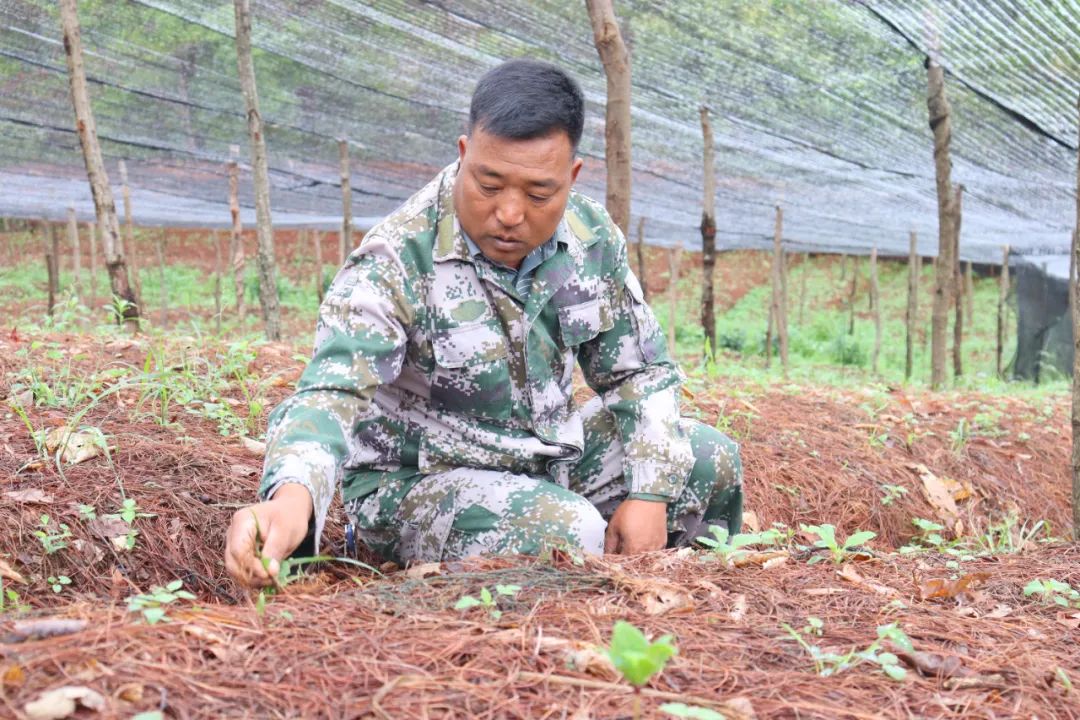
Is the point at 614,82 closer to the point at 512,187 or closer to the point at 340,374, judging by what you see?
the point at 512,187

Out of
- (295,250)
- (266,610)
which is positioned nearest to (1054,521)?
(266,610)

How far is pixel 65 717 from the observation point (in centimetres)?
125

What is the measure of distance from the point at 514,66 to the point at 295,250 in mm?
20705

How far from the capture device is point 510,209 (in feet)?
6.97

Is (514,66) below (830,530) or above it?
above

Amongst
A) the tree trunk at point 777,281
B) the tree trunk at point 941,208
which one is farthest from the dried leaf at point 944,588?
the tree trunk at point 777,281

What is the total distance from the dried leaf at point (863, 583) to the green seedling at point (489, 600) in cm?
80

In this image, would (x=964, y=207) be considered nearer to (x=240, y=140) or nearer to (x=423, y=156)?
(x=423, y=156)

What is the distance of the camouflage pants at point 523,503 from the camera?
2.23 meters

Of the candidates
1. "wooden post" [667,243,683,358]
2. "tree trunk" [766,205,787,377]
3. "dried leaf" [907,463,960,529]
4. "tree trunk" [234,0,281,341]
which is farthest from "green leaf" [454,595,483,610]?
"tree trunk" [766,205,787,377]

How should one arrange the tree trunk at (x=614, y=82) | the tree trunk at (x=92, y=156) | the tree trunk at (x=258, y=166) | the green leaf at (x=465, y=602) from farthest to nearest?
1. the tree trunk at (x=258, y=166)
2. the tree trunk at (x=92, y=156)
3. the tree trunk at (x=614, y=82)
4. the green leaf at (x=465, y=602)

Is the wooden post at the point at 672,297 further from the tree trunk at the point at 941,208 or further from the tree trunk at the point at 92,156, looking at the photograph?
the tree trunk at the point at 92,156

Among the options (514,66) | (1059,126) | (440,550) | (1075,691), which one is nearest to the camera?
(1075,691)

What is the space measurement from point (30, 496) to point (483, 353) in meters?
1.30
